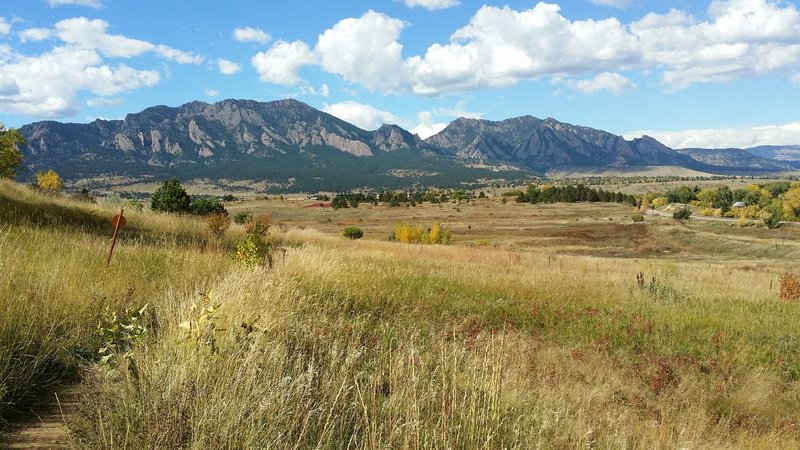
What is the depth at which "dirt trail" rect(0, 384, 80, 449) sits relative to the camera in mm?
3512

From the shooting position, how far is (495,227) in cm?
10331

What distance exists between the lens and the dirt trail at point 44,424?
3.51 m

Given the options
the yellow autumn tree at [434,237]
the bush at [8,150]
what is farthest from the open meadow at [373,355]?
the yellow autumn tree at [434,237]

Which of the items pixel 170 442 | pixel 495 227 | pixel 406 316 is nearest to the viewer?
pixel 170 442

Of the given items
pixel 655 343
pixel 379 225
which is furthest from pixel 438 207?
pixel 655 343

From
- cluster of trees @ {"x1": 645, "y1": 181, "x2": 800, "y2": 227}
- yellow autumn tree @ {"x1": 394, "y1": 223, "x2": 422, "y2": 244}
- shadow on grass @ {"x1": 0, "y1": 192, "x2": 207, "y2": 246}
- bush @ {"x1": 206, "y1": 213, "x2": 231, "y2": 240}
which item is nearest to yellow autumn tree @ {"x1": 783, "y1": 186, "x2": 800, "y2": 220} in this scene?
cluster of trees @ {"x1": 645, "y1": 181, "x2": 800, "y2": 227}

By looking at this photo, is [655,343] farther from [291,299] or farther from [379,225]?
[379,225]

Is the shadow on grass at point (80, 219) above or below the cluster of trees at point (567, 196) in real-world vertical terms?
above

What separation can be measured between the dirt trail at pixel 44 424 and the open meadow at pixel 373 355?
4.1 inches

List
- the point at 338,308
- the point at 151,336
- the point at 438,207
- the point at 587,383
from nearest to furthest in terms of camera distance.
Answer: the point at 151,336 < the point at 587,383 < the point at 338,308 < the point at 438,207

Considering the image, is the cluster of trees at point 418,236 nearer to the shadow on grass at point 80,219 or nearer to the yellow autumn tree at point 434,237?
the yellow autumn tree at point 434,237

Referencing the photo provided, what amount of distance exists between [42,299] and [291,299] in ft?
9.83

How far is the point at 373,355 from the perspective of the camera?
5855mm

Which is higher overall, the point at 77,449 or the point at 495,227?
the point at 77,449
